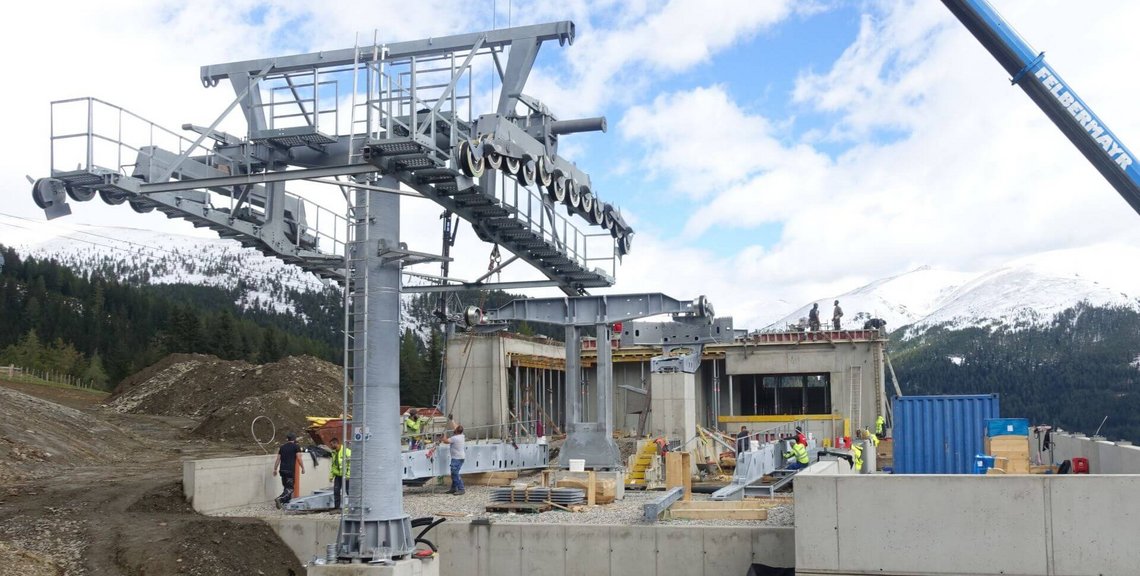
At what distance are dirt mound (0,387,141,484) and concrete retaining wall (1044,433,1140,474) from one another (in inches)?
981

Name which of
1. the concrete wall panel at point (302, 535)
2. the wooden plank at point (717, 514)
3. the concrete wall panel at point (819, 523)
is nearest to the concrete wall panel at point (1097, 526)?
the concrete wall panel at point (819, 523)

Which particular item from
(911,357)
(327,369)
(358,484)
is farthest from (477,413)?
(911,357)

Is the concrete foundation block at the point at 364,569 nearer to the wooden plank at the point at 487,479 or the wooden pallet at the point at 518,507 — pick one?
the wooden pallet at the point at 518,507

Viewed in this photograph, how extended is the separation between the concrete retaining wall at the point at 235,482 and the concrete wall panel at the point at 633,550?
329 inches

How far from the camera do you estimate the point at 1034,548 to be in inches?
577

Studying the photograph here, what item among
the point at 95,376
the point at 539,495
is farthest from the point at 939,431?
Result: the point at 95,376

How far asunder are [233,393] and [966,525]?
136 feet

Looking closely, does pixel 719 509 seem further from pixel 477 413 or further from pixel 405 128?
pixel 477 413

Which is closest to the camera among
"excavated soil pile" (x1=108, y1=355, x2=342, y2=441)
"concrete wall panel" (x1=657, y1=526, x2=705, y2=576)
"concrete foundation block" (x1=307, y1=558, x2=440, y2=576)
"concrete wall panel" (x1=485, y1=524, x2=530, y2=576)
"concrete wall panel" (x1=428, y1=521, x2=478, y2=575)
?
"concrete foundation block" (x1=307, y1=558, x2=440, y2=576)

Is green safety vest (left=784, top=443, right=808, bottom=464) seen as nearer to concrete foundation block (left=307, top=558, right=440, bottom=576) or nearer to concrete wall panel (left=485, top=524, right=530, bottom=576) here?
concrete wall panel (left=485, top=524, right=530, bottom=576)

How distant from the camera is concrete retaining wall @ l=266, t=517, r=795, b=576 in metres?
17.3

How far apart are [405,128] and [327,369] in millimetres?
41093

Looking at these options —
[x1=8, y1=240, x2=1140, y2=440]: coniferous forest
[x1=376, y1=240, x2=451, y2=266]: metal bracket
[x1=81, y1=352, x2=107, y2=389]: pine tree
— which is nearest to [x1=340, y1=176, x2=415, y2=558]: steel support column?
[x1=376, y1=240, x2=451, y2=266]: metal bracket

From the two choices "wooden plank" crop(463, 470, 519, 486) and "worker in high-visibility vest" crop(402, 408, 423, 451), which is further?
"wooden plank" crop(463, 470, 519, 486)
